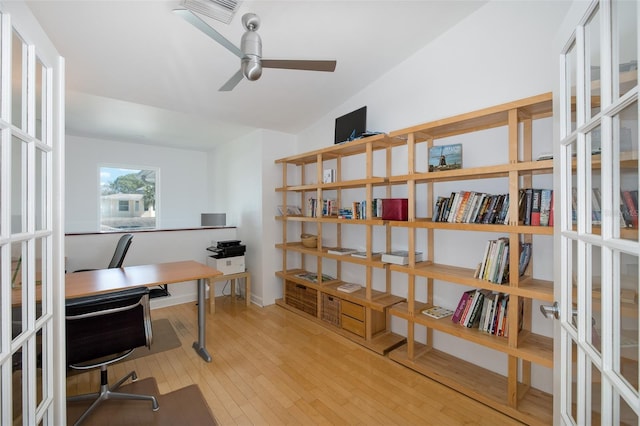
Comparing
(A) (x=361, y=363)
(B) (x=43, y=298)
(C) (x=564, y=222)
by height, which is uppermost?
(C) (x=564, y=222)

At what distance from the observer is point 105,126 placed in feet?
14.1

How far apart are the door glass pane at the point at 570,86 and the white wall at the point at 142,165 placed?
6.12 m

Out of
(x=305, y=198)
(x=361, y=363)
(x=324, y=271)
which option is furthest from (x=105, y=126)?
(x=361, y=363)

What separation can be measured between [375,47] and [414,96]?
59 cm

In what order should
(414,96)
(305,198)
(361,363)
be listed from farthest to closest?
(305,198)
(414,96)
(361,363)

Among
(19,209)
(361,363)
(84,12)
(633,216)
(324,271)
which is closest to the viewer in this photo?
(633,216)

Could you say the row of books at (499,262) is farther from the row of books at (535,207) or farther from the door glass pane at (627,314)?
the door glass pane at (627,314)

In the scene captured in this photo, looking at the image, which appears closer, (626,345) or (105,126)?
(626,345)

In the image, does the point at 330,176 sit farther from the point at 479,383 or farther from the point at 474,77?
the point at 479,383

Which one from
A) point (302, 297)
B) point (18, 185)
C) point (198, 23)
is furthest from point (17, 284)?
point (302, 297)

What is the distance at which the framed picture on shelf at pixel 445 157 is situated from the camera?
2.26 m

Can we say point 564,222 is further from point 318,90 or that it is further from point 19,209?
point 318,90

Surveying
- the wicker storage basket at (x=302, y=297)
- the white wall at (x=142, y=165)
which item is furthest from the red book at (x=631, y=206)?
the white wall at (x=142, y=165)

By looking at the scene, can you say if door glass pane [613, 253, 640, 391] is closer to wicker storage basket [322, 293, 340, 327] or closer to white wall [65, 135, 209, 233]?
wicker storage basket [322, 293, 340, 327]
